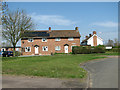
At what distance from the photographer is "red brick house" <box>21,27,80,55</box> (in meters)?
47.0

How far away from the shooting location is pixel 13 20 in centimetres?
3462

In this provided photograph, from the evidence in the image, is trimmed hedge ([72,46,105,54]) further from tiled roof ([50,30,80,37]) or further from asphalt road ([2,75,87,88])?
asphalt road ([2,75,87,88])

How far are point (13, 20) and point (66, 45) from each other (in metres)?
17.5

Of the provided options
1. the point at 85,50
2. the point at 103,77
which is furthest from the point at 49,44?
the point at 103,77

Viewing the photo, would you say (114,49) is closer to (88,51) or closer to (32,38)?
(88,51)

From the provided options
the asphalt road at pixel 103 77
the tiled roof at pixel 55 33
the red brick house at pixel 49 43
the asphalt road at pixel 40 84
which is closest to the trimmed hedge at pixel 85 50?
the red brick house at pixel 49 43

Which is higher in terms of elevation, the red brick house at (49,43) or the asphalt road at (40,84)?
the red brick house at (49,43)

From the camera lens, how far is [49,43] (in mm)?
47438

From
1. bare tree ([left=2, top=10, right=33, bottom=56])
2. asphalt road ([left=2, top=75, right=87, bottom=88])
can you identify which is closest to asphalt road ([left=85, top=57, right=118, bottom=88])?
asphalt road ([left=2, top=75, right=87, bottom=88])

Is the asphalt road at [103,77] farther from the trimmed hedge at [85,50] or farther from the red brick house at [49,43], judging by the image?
the red brick house at [49,43]

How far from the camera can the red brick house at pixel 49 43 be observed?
1849 inches

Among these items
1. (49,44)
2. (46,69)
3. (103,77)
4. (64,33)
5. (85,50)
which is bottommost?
(103,77)

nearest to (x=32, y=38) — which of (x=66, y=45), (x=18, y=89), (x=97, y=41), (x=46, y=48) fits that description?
(x=46, y=48)

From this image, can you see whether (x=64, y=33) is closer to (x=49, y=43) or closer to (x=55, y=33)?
(x=55, y=33)
